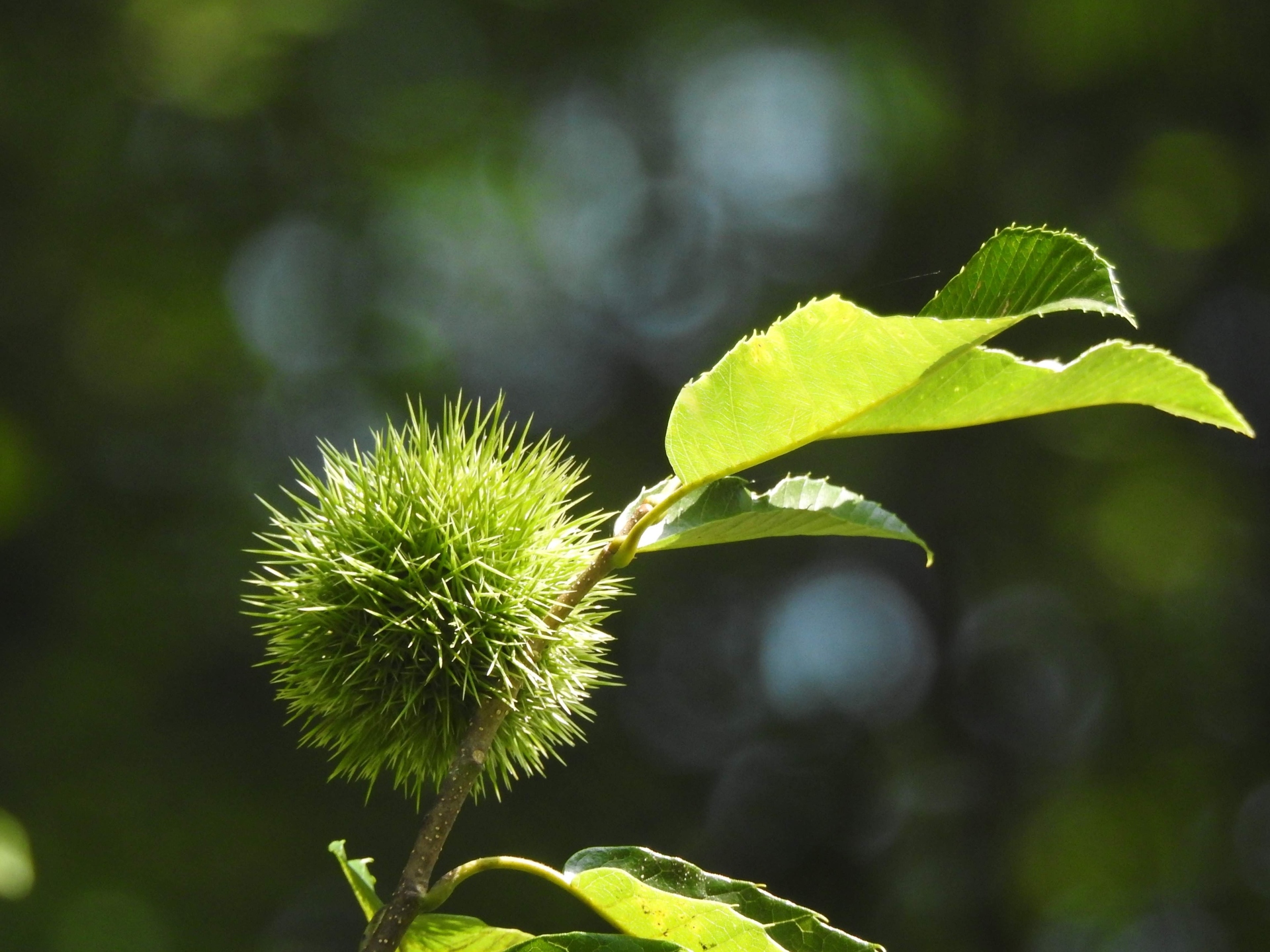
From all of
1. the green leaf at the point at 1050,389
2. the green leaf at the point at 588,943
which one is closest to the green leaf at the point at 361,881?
the green leaf at the point at 588,943

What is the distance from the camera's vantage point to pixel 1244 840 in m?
5.86

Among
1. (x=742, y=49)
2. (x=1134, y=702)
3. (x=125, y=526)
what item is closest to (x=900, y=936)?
(x=1134, y=702)

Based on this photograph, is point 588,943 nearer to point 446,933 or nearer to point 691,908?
point 691,908

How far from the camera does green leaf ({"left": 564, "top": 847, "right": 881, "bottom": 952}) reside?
32.2 inches

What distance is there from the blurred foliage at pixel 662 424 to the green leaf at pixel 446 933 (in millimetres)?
4338

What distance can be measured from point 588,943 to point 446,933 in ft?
0.64

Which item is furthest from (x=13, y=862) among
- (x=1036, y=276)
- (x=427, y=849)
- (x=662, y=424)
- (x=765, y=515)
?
(x=662, y=424)

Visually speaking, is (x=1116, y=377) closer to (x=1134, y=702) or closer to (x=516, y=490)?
(x=516, y=490)

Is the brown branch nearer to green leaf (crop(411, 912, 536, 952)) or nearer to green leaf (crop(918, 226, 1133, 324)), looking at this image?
green leaf (crop(411, 912, 536, 952))

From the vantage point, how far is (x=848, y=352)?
2.60 ft

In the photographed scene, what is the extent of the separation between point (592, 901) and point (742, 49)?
6506 millimetres

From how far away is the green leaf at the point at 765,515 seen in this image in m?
0.83

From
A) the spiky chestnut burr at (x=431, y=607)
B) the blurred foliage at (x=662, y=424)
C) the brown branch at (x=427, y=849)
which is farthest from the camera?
the blurred foliage at (x=662, y=424)

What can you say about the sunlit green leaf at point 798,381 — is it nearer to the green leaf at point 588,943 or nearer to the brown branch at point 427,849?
the brown branch at point 427,849
